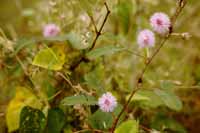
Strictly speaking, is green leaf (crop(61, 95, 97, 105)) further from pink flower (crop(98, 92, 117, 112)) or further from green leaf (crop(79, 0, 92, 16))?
green leaf (crop(79, 0, 92, 16))

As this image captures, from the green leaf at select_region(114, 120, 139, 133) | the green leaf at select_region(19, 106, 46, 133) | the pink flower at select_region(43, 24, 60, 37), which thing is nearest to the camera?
the green leaf at select_region(114, 120, 139, 133)

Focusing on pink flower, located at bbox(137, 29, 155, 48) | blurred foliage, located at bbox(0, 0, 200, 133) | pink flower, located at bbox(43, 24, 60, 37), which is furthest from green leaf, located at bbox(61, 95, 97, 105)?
pink flower, located at bbox(43, 24, 60, 37)

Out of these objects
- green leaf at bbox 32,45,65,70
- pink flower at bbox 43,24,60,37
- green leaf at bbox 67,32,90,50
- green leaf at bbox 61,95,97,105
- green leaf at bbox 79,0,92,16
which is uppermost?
green leaf at bbox 79,0,92,16

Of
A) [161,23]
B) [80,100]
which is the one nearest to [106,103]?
[80,100]

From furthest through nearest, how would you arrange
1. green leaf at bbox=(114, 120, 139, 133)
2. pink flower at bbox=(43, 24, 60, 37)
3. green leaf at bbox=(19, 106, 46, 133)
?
pink flower at bbox=(43, 24, 60, 37)
green leaf at bbox=(19, 106, 46, 133)
green leaf at bbox=(114, 120, 139, 133)

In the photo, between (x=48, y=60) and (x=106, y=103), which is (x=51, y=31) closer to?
(x=48, y=60)

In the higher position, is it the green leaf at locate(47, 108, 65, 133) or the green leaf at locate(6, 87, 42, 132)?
the green leaf at locate(6, 87, 42, 132)

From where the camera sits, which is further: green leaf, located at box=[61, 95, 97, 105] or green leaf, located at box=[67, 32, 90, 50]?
green leaf, located at box=[67, 32, 90, 50]
